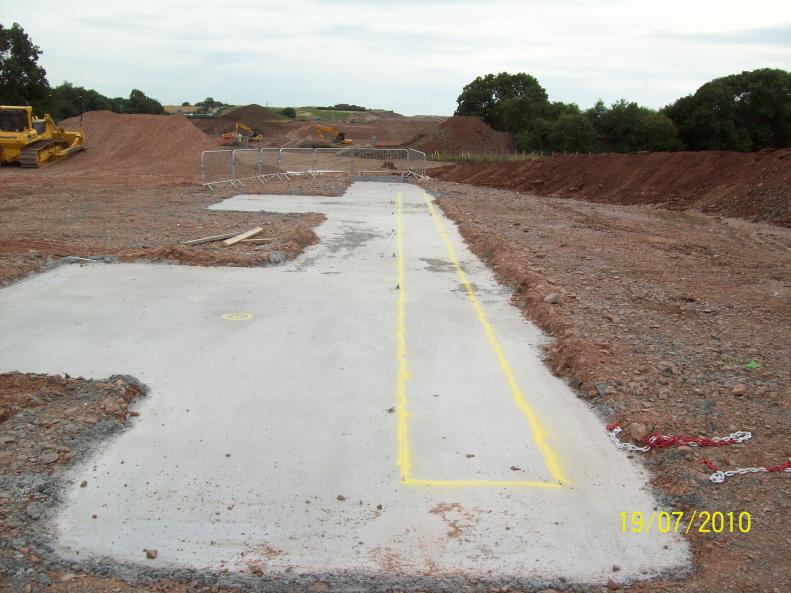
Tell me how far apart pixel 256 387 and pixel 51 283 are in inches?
230

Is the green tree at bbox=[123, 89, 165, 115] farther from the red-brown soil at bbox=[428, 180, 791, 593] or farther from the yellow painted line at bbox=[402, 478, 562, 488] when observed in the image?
the yellow painted line at bbox=[402, 478, 562, 488]

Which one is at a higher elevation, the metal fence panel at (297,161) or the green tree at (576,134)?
A: the green tree at (576,134)

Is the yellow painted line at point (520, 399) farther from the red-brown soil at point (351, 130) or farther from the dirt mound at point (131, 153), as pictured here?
the red-brown soil at point (351, 130)

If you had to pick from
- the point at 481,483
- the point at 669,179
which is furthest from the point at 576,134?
the point at 481,483

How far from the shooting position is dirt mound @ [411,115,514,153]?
73125 mm

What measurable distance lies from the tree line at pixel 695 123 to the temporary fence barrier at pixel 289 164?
1808cm

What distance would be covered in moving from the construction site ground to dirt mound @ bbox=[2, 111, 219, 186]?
15321 mm

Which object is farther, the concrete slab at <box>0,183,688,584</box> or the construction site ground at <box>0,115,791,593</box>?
the concrete slab at <box>0,183,688,584</box>

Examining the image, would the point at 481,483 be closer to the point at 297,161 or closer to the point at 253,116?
the point at 297,161

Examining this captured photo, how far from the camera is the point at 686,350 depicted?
339 inches

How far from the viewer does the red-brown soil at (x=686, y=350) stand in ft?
16.3

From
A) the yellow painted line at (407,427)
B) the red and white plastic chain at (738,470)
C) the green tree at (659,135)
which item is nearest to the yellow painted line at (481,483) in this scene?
the yellow painted line at (407,427)

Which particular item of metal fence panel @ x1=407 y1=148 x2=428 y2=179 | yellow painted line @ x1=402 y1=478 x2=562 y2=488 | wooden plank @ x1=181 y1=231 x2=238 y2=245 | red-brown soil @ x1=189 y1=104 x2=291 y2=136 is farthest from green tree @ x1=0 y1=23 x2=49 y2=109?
yellow painted line @ x1=402 y1=478 x2=562 y2=488

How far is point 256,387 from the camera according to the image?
744 centimetres
